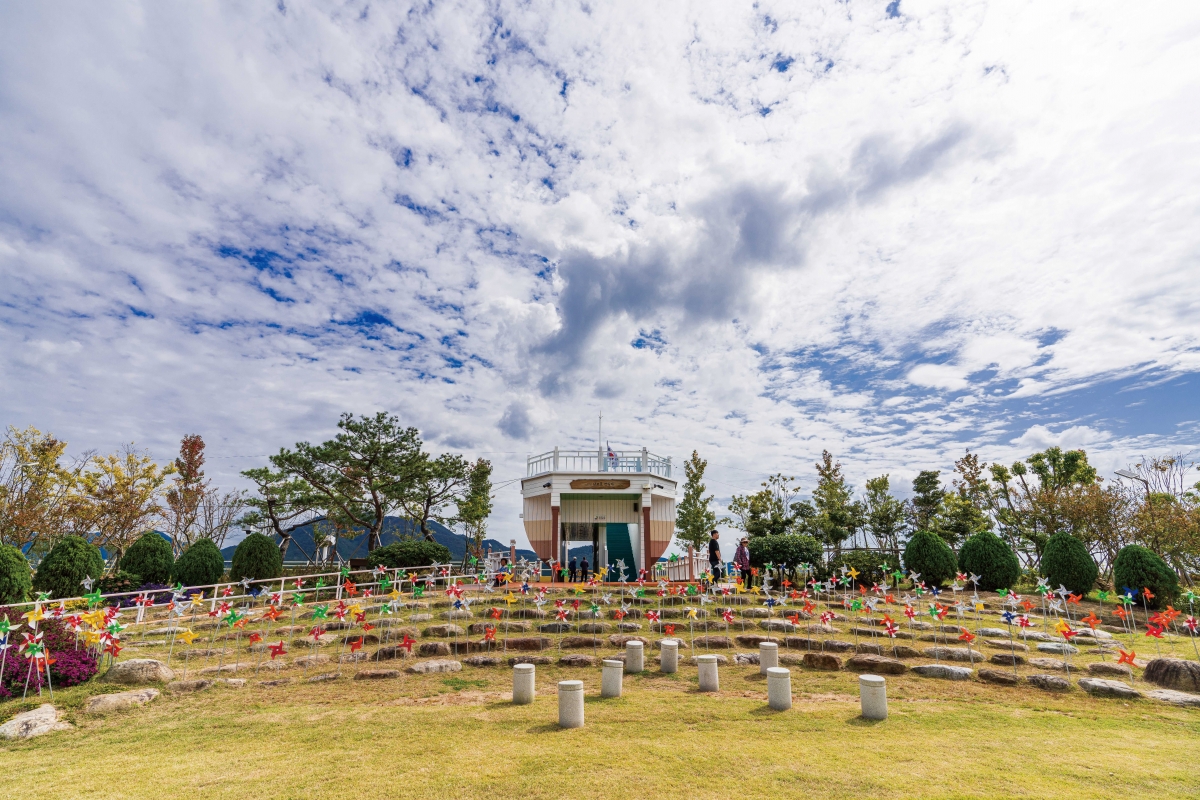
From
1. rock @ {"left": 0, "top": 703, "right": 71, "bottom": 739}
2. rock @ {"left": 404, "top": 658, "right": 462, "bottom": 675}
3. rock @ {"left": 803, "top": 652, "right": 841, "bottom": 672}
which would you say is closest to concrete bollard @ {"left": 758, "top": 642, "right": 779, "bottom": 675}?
rock @ {"left": 803, "top": 652, "right": 841, "bottom": 672}

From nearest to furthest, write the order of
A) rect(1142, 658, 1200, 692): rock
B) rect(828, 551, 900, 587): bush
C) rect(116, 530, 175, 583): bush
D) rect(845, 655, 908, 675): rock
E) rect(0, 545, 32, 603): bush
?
rect(1142, 658, 1200, 692): rock < rect(845, 655, 908, 675): rock < rect(0, 545, 32, 603): bush < rect(116, 530, 175, 583): bush < rect(828, 551, 900, 587): bush

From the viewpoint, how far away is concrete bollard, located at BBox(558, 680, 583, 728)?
720 centimetres

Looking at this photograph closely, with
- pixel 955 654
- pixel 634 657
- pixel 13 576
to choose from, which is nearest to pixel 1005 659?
pixel 955 654

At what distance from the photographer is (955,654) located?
35.2 feet

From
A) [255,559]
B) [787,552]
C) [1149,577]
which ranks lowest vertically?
[1149,577]

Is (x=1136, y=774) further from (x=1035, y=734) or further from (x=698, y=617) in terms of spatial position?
(x=698, y=617)

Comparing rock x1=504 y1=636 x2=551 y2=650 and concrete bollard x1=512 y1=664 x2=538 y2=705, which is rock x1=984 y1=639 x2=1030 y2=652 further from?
concrete bollard x1=512 y1=664 x2=538 y2=705

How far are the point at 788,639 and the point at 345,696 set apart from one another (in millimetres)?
8736

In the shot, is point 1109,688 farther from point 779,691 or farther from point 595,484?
point 595,484

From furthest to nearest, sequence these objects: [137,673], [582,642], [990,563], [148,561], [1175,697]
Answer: [990,563] < [148,561] < [582,642] < [137,673] < [1175,697]

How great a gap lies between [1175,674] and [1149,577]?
8786 mm

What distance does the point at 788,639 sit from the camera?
12.1 metres

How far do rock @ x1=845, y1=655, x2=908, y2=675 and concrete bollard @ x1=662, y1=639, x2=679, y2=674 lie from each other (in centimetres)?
313

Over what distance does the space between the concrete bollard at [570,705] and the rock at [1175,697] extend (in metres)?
8.56
